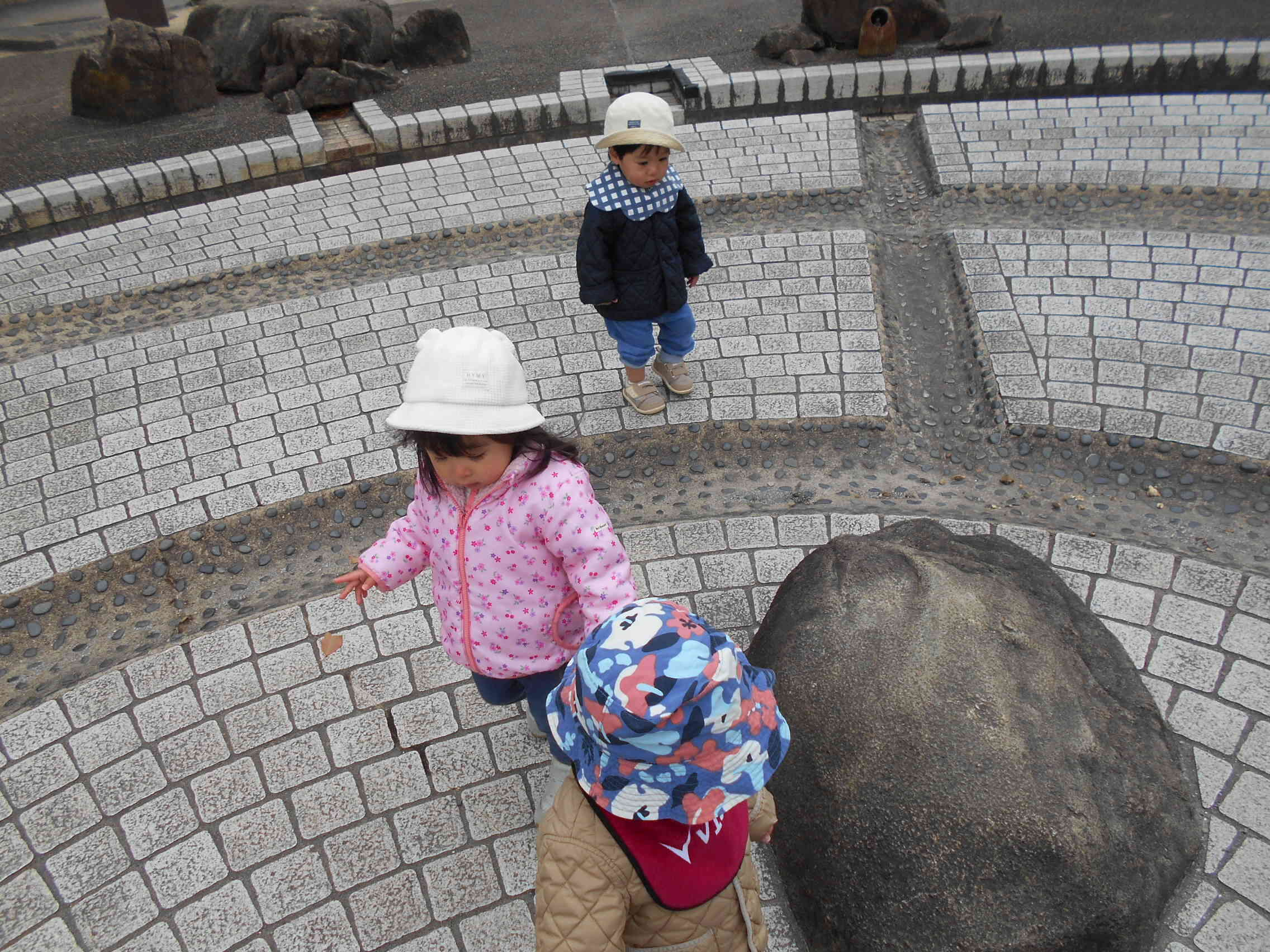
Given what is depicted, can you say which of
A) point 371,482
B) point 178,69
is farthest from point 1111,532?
point 178,69

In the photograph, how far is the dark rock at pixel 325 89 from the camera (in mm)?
7617

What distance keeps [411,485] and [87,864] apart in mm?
1833

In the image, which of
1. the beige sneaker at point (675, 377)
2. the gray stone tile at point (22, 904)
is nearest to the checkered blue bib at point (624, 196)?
the beige sneaker at point (675, 377)

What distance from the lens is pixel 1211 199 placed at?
222 inches

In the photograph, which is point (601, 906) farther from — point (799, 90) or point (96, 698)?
point (799, 90)

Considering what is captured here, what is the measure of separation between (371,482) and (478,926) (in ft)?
6.79

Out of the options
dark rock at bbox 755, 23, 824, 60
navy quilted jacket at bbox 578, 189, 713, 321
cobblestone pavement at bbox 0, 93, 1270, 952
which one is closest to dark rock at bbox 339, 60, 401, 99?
cobblestone pavement at bbox 0, 93, 1270, 952

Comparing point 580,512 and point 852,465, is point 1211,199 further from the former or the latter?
point 580,512

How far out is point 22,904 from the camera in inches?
109

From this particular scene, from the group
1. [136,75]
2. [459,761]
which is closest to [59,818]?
[459,761]

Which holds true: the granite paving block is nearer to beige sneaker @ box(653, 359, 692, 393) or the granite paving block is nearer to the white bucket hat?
beige sneaker @ box(653, 359, 692, 393)

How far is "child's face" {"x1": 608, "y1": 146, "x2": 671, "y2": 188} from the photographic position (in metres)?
3.62

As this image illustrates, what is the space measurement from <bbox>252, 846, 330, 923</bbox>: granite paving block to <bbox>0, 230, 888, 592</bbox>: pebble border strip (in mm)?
1715

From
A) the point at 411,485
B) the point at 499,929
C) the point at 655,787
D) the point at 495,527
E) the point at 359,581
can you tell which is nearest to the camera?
the point at 655,787
